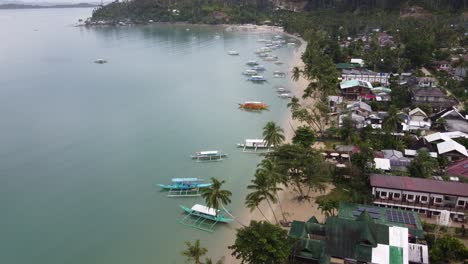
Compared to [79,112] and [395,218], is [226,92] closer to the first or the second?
[79,112]

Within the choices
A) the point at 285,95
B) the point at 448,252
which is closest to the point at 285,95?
the point at 285,95

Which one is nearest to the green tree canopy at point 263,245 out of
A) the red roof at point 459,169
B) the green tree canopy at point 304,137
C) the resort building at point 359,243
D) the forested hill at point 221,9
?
the resort building at point 359,243

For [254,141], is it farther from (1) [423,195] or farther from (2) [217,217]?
(1) [423,195]

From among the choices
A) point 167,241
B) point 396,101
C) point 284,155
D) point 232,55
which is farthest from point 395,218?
point 232,55

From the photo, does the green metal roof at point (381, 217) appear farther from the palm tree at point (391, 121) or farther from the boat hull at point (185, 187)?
the palm tree at point (391, 121)

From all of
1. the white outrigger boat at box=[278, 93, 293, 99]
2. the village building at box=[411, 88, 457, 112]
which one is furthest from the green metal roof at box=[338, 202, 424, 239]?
the white outrigger boat at box=[278, 93, 293, 99]

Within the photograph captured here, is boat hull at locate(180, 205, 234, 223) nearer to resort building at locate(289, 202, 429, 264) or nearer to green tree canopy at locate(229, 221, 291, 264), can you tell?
resort building at locate(289, 202, 429, 264)
